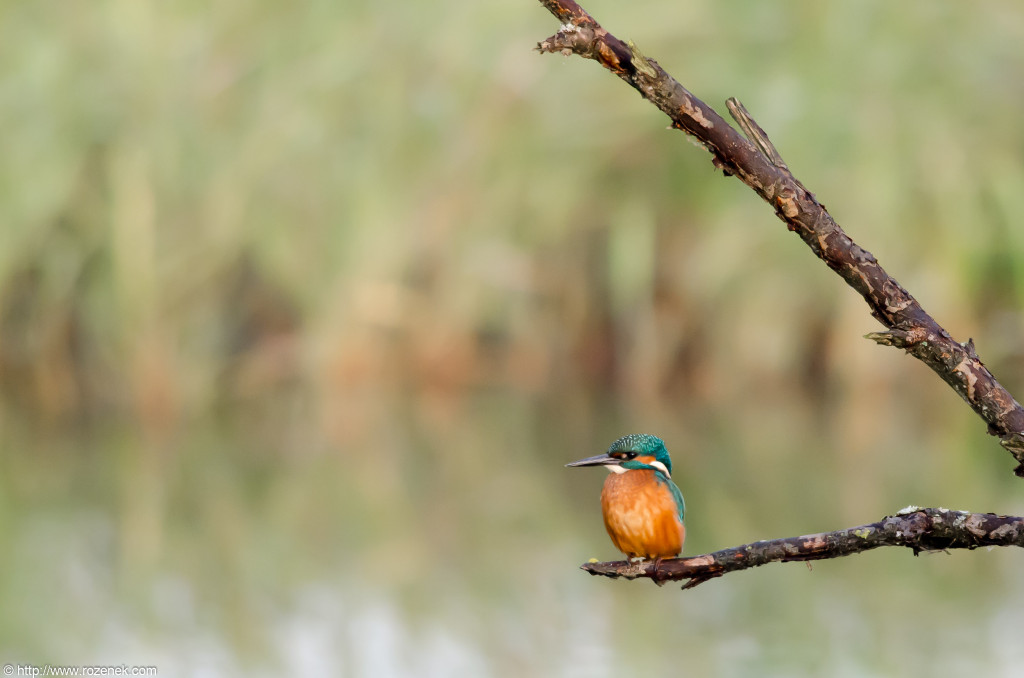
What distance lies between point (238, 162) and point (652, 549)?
20.8ft

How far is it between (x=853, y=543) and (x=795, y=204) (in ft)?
0.98

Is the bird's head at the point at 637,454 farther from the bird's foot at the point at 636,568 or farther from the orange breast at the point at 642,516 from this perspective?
the bird's foot at the point at 636,568

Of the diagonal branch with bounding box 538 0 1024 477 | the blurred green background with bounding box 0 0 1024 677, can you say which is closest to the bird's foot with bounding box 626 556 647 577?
the diagonal branch with bounding box 538 0 1024 477

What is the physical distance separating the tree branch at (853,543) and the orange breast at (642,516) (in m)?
0.12

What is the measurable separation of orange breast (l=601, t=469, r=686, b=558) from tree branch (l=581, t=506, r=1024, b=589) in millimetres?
116

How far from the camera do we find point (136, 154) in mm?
7316

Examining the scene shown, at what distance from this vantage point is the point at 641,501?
56.4 inches

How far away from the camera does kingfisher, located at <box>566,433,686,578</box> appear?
1.40 metres

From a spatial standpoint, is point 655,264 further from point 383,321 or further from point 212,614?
point 212,614

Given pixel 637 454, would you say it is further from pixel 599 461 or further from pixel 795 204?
pixel 795 204

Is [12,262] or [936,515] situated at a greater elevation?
[12,262]

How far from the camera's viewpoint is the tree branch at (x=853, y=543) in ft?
3.88

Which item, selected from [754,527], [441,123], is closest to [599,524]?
[754,527]

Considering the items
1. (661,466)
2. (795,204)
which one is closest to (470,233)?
(661,466)
